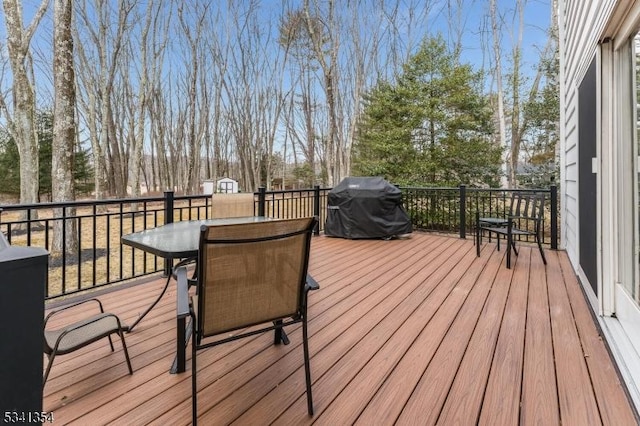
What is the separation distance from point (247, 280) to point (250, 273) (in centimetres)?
3

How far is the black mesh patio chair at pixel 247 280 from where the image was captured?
133cm

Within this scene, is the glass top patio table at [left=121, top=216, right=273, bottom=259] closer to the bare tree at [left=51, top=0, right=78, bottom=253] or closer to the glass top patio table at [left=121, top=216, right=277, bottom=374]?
the glass top patio table at [left=121, top=216, right=277, bottom=374]

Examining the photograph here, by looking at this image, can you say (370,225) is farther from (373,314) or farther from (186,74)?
(186,74)

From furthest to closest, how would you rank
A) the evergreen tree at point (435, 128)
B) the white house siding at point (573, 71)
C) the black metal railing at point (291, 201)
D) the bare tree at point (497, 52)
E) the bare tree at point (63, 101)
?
the bare tree at point (497, 52)
the evergreen tree at point (435, 128)
the bare tree at point (63, 101)
the black metal railing at point (291, 201)
the white house siding at point (573, 71)

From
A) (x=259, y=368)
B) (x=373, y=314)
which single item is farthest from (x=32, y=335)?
(x=373, y=314)

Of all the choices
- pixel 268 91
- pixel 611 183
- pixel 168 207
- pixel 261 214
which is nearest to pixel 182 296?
pixel 168 207

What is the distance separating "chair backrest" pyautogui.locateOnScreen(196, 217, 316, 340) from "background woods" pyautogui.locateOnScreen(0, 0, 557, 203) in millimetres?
4984

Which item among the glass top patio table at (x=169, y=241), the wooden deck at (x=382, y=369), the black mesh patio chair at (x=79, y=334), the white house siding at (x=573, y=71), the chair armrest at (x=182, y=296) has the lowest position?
the wooden deck at (x=382, y=369)

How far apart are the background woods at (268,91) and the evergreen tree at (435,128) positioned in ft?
0.12

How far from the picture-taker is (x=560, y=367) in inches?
70.7

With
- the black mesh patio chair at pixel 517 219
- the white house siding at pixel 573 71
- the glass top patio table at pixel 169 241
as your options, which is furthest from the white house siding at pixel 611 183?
the glass top patio table at pixel 169 241

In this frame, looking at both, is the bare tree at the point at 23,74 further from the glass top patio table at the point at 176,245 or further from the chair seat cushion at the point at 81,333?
the chair seat cushion at the point at 81,333

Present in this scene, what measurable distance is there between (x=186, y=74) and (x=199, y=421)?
13.9m

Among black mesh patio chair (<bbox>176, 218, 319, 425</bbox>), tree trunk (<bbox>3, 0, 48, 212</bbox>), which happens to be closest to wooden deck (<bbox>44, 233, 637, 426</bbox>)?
black mesh patio chair (<bbox>176, 218, 319, 425</bbox>)
